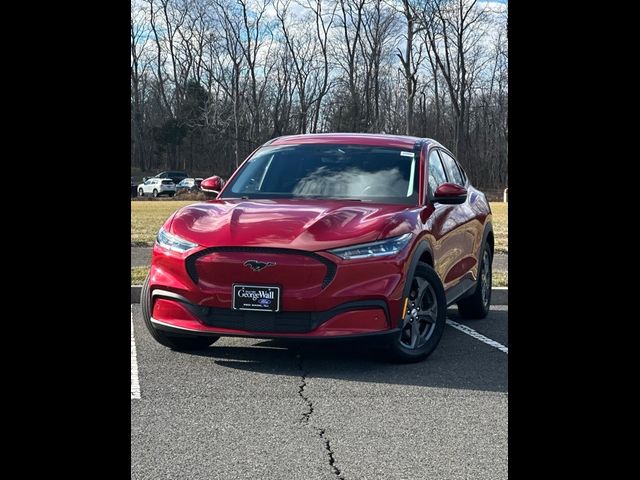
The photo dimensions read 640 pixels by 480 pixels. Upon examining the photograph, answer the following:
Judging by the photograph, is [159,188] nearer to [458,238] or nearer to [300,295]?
[458,238]

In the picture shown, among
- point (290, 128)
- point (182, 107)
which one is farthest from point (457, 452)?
point (182, 107)

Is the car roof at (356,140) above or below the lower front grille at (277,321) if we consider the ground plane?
above

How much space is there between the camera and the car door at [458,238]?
6.53 meters

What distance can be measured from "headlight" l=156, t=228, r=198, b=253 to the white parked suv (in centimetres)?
4681

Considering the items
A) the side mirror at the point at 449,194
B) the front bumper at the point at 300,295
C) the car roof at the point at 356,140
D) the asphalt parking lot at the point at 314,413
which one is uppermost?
the car roof at the point at 356,140

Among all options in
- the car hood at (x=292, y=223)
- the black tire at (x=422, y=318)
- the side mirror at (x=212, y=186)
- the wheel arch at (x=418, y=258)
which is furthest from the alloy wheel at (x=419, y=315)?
the side mirror at (x=212, y=186)

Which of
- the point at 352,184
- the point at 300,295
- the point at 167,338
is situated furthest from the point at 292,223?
the point at 167,338

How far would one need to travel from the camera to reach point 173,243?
223 inches

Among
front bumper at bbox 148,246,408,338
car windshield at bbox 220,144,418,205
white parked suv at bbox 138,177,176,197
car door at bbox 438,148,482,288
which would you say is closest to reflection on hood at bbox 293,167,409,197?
car windshield at bbox 220,144,418,205

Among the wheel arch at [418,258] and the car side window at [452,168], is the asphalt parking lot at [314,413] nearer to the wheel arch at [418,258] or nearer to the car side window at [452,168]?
the wheel arch at [418,258]

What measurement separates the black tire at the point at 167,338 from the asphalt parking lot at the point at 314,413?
8 centimetres

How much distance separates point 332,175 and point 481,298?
2223mm
